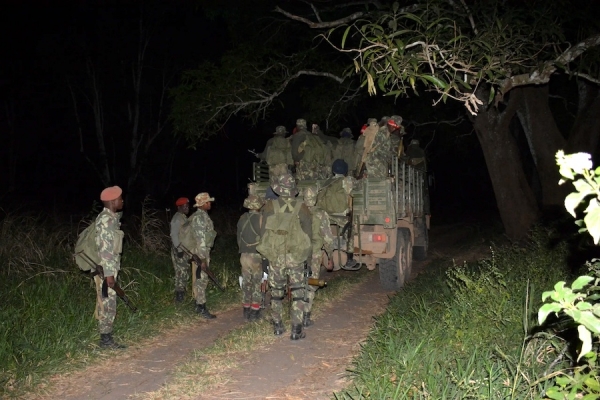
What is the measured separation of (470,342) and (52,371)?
13.2 ft

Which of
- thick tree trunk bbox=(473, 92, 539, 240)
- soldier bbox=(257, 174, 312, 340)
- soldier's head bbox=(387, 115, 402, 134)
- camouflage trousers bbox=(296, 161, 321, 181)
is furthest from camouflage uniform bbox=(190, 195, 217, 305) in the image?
thick tree trunk bbox=(473, 92, 539, 240)

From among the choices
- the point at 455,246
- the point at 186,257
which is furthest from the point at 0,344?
the point at 455,246

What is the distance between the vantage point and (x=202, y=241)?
7992mm

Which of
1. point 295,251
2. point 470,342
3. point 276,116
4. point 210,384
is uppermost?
point 276,116

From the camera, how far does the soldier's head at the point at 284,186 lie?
6.66 metres

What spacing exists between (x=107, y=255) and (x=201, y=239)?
1841 millimetres

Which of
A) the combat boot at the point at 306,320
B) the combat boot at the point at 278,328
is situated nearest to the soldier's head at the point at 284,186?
the combat boot at the point at 278,328

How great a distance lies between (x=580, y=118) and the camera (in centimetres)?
1098

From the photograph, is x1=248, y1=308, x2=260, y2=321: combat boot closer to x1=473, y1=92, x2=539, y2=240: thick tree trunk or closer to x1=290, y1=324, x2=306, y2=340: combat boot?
x1=290, y1=324, x2=306, y2=340: combat boot

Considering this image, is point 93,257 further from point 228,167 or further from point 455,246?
point 228,167

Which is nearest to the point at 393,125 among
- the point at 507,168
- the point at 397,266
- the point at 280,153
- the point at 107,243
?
the point at 280,153

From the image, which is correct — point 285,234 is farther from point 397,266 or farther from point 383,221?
point 397,266

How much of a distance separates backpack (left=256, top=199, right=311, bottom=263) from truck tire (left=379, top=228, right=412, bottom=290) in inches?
124

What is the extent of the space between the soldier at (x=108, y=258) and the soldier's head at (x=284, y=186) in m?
1.74
